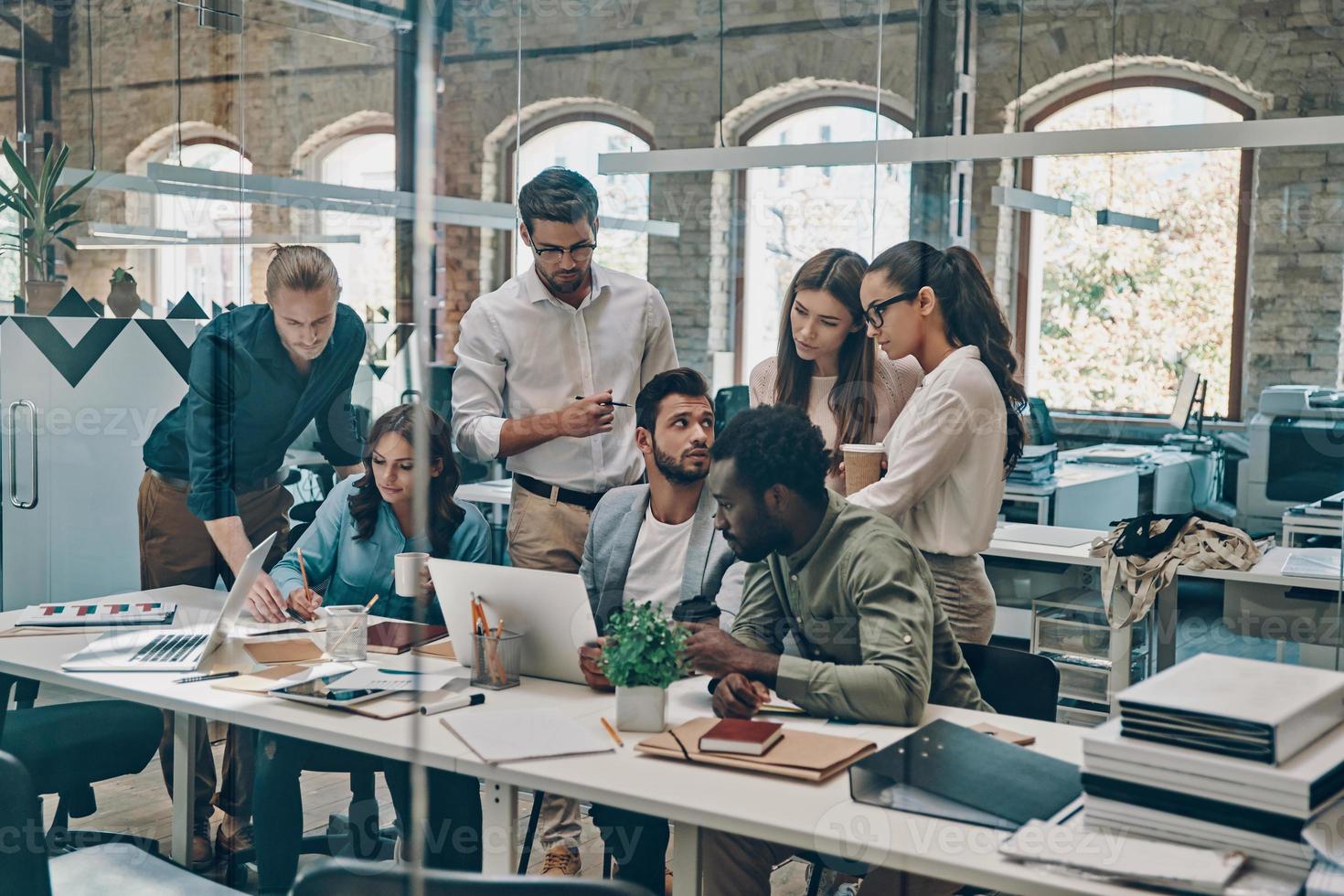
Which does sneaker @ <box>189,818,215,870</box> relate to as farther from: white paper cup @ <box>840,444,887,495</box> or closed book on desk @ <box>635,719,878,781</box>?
white paper cup @ <box>840,444,887,495</box>

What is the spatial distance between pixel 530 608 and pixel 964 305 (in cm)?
149

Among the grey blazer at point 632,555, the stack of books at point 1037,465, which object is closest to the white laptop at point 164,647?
the grey blazer at point 632,555

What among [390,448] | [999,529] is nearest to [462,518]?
[390,448]

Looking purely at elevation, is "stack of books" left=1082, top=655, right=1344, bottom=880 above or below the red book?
above

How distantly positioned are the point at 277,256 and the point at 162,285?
20.9 inches

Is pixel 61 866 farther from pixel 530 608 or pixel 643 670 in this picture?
pixel 643 670

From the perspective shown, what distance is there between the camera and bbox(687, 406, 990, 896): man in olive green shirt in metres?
2.04

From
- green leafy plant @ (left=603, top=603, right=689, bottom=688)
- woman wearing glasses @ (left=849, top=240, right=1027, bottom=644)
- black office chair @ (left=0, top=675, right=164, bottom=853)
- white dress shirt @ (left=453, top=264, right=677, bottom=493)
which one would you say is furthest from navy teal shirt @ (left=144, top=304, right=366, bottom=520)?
green leafy plant @ (left=603, top=603, right=689, bottom=688)

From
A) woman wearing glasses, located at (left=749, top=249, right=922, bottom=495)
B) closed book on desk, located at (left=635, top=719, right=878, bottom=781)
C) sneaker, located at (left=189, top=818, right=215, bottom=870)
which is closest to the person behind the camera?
closed book on desk, located at (left=635, top=719, right=878, bottom=781)

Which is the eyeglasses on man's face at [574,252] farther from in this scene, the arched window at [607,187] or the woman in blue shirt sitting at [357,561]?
the woman in blue shirt sitting at [357,561]

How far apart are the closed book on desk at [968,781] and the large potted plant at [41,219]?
130 inches

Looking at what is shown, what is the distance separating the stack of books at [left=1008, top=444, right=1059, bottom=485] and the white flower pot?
1.72 m

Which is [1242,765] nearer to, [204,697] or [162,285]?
[204,697]

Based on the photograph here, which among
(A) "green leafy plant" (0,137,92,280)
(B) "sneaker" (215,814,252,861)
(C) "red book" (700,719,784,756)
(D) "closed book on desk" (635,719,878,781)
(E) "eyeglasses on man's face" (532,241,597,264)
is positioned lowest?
(B) "sneaker" (215,814,252,861)
